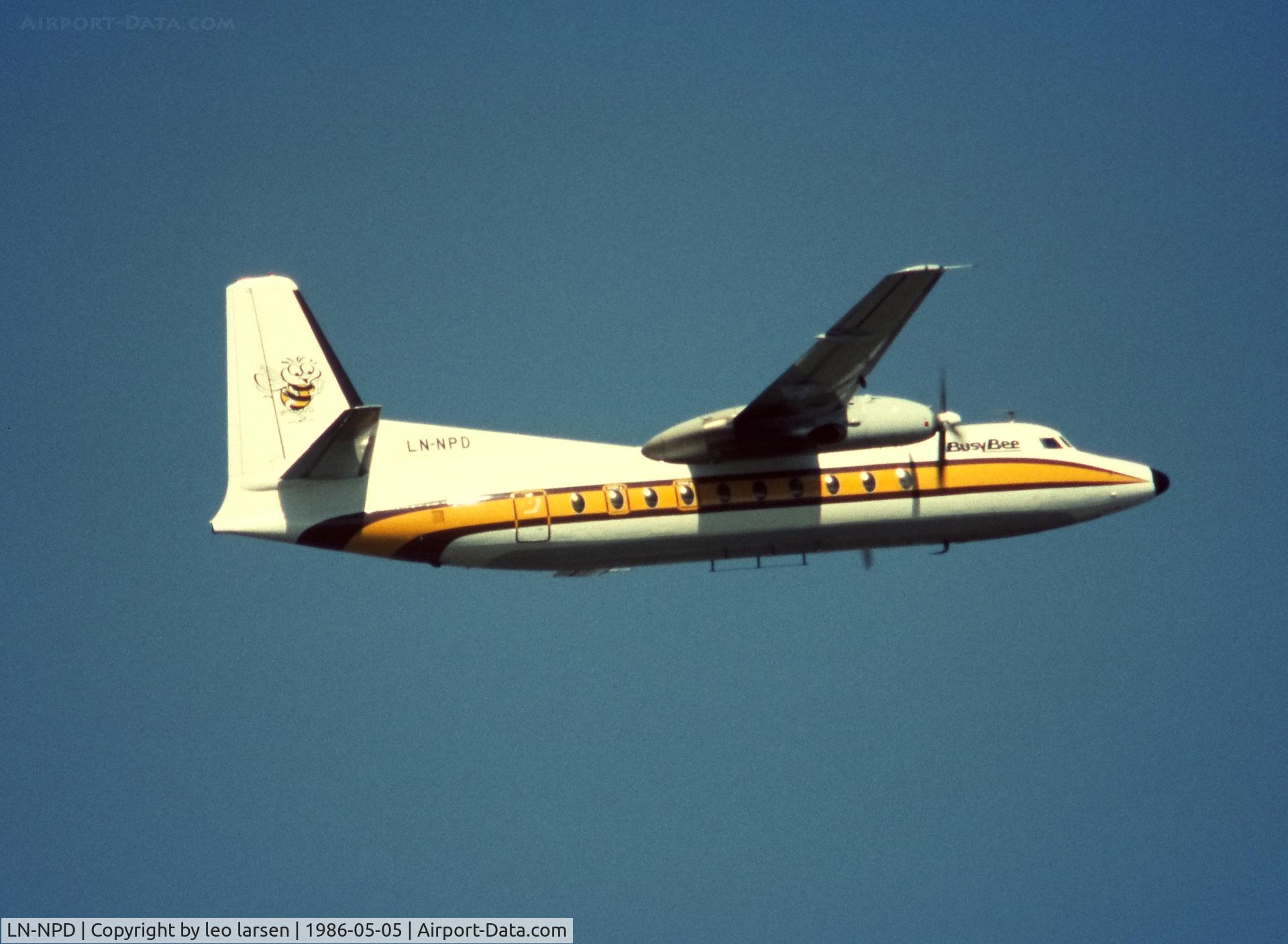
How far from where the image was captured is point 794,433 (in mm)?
29188

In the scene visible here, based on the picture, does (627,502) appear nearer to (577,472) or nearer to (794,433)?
(577,472)

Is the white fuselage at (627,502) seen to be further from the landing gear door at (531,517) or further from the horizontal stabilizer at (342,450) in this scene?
the horizontal stabilizer at (342,450)

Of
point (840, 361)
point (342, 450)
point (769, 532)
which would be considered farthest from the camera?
point (769, 532)

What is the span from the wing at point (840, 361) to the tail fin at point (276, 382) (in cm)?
636

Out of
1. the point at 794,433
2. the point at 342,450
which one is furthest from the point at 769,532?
the point at 342,450

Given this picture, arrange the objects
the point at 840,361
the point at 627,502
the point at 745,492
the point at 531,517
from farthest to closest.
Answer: the point at 745,492, the point at 627,502, the point at 531,517, the point at 840,361

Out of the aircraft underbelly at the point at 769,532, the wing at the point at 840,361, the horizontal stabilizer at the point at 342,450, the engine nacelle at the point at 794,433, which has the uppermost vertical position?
the wing at the point at 840,361

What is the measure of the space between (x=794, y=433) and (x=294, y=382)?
7.99 metres

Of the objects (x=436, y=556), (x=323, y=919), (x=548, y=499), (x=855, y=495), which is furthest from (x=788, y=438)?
(x=323, y=919)

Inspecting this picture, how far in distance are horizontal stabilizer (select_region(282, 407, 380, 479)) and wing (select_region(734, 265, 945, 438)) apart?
586cm

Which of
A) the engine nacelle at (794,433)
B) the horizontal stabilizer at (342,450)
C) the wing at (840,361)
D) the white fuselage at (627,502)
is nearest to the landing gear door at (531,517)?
the white fuselage at (627,502)

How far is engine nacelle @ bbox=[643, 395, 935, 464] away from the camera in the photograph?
28.8m

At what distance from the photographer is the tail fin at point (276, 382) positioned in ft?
92.6

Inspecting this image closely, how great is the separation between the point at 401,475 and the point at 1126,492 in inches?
517
